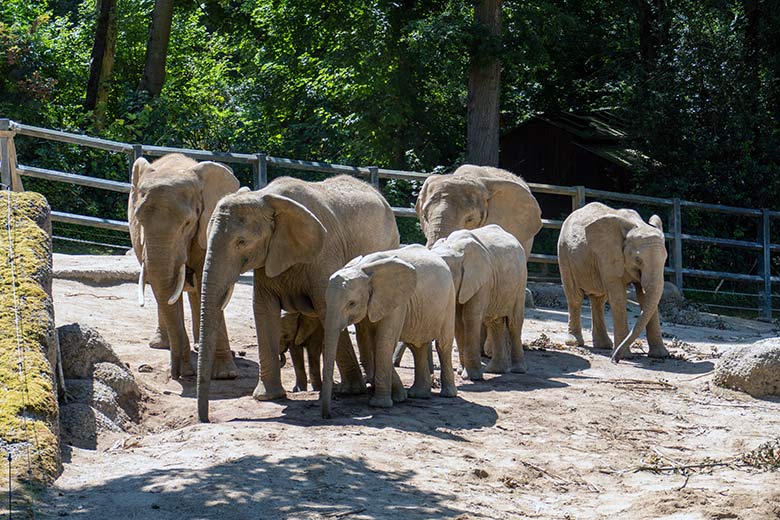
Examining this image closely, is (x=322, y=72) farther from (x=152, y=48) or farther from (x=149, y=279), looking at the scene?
(x=149, y=279)

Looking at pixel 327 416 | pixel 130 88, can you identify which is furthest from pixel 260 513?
pixel 130 88

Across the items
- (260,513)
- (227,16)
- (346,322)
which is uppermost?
(227,16)

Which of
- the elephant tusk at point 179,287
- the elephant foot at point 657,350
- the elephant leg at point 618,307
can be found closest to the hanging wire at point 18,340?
the elephant tusk at point 179,287

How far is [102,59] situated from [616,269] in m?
13.7

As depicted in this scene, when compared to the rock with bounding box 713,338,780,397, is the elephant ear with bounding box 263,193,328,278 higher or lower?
higher

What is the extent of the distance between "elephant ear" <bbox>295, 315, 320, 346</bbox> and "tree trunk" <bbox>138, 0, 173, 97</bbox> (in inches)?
558

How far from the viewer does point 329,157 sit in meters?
23.5

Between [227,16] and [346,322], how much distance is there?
21373 millimetres

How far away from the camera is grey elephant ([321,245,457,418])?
29.8 ft

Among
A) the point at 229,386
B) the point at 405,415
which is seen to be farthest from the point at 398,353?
the point at 405,415

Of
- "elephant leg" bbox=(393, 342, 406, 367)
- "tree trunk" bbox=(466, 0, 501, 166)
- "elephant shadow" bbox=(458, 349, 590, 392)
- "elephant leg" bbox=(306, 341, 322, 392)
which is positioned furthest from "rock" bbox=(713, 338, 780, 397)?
"tree trunk" bbox=(466, 0, 501, 166)

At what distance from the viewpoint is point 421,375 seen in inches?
403

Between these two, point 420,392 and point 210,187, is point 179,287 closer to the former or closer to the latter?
point 210,187

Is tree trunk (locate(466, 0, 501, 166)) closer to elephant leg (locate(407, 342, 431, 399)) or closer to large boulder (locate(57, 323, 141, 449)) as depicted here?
elephant leg (locate(407, 342, 431, 399))
